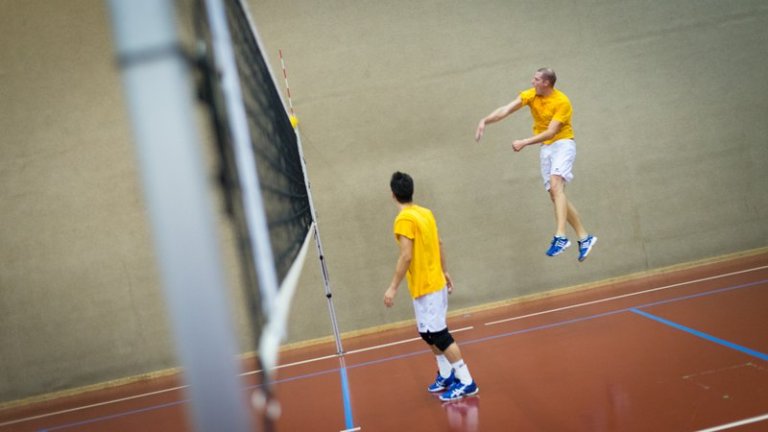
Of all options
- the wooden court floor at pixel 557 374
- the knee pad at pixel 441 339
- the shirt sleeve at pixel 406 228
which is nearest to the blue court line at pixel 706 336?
the wooden court floor at pixel 557 374

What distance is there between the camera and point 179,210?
646 mm

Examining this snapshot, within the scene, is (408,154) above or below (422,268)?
above

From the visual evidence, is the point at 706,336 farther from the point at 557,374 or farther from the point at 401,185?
the point at 401,185

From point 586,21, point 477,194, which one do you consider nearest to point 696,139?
point 586,21

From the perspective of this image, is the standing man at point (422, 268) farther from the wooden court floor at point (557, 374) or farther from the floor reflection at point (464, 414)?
the wooden court floor at point (557, 374)

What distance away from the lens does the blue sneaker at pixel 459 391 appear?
4.35 metres

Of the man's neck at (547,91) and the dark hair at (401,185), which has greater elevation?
the man's neck at (547,91)

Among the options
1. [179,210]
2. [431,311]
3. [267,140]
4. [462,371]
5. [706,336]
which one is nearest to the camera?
[179,210]

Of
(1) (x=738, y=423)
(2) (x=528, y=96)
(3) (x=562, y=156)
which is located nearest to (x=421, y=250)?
(3) (x=562, y=156)

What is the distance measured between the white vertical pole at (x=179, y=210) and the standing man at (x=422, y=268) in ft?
10.8

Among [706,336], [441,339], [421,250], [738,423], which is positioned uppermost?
[421,250]

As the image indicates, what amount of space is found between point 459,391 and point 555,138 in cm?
240

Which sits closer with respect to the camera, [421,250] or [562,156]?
[421,250]

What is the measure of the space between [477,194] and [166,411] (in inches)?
174
